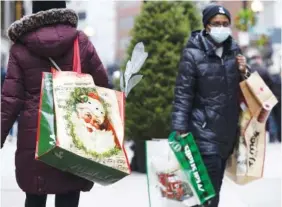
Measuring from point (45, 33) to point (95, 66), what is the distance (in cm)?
40

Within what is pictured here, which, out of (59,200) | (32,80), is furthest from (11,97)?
(59,200)

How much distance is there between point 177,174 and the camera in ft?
14.5

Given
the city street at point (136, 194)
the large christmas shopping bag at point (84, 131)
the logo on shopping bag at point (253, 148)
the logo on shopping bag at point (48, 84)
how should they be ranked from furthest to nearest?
the city street at point (136, 194) → the logo on shopping bag at point (253, 148) → the logo on shopping bag at point (48, 84) → the large christmas shopping bag at point (84, 131)

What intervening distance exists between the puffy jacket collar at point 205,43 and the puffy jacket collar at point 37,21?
3.45 ft

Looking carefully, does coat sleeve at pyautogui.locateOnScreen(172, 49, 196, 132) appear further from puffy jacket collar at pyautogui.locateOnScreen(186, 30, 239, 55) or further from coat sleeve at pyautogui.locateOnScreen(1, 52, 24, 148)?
coat sleeve at pyautogui.locateOnScreen(1, 52, 24, 148)

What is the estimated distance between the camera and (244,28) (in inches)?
990

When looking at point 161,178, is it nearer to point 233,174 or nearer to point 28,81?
point 233,174

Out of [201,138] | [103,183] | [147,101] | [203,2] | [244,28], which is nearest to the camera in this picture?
[103,183]

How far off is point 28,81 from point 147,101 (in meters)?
3.85

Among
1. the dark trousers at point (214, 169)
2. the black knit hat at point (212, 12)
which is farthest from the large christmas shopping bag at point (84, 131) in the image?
the black knit hat at point (212, 12)

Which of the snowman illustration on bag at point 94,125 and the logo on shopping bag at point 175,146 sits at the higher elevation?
the snowman illustration on bag at point 94,125

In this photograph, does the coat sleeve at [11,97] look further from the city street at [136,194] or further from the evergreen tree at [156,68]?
the evergreen tree at [156,68]

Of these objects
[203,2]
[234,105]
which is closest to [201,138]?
[234,105]

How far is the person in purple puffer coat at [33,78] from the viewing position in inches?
142
